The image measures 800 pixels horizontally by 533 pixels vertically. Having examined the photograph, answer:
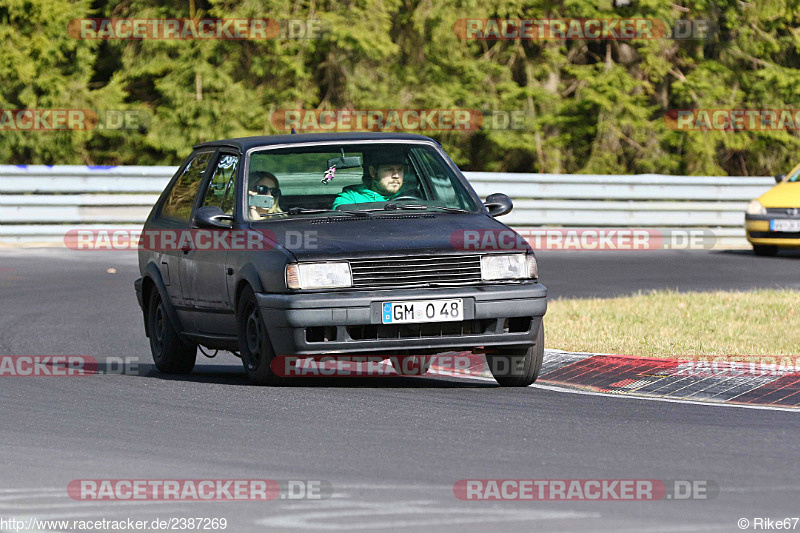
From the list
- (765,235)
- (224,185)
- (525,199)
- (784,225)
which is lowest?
(765,235)

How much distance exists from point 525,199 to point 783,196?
423 centimetres

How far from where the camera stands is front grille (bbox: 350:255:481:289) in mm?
9031

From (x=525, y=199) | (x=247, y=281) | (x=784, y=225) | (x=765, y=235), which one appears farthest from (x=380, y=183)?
(x=525, y=199)

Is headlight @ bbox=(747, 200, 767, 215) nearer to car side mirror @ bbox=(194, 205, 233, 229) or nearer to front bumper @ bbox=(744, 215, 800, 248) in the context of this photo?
front bumper @ bbox=(744, 215, 800, 248)

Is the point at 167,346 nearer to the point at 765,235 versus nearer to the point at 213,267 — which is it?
the point at 213,267

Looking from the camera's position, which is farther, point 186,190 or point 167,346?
point 186,190

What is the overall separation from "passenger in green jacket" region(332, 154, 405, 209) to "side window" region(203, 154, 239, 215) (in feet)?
2.43

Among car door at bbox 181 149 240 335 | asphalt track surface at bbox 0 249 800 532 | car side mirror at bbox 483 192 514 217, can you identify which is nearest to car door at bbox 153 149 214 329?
car door at bbox 181 149 240 335

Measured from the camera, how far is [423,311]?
901 cm

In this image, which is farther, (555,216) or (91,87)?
(91,87)

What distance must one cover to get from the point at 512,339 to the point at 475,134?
2262 centimetres

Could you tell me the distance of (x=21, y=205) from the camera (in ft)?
73.4

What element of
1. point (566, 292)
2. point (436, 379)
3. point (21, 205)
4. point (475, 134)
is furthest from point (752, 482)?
point (475, 134)

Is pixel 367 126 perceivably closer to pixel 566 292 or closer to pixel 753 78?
pixel 753 78
